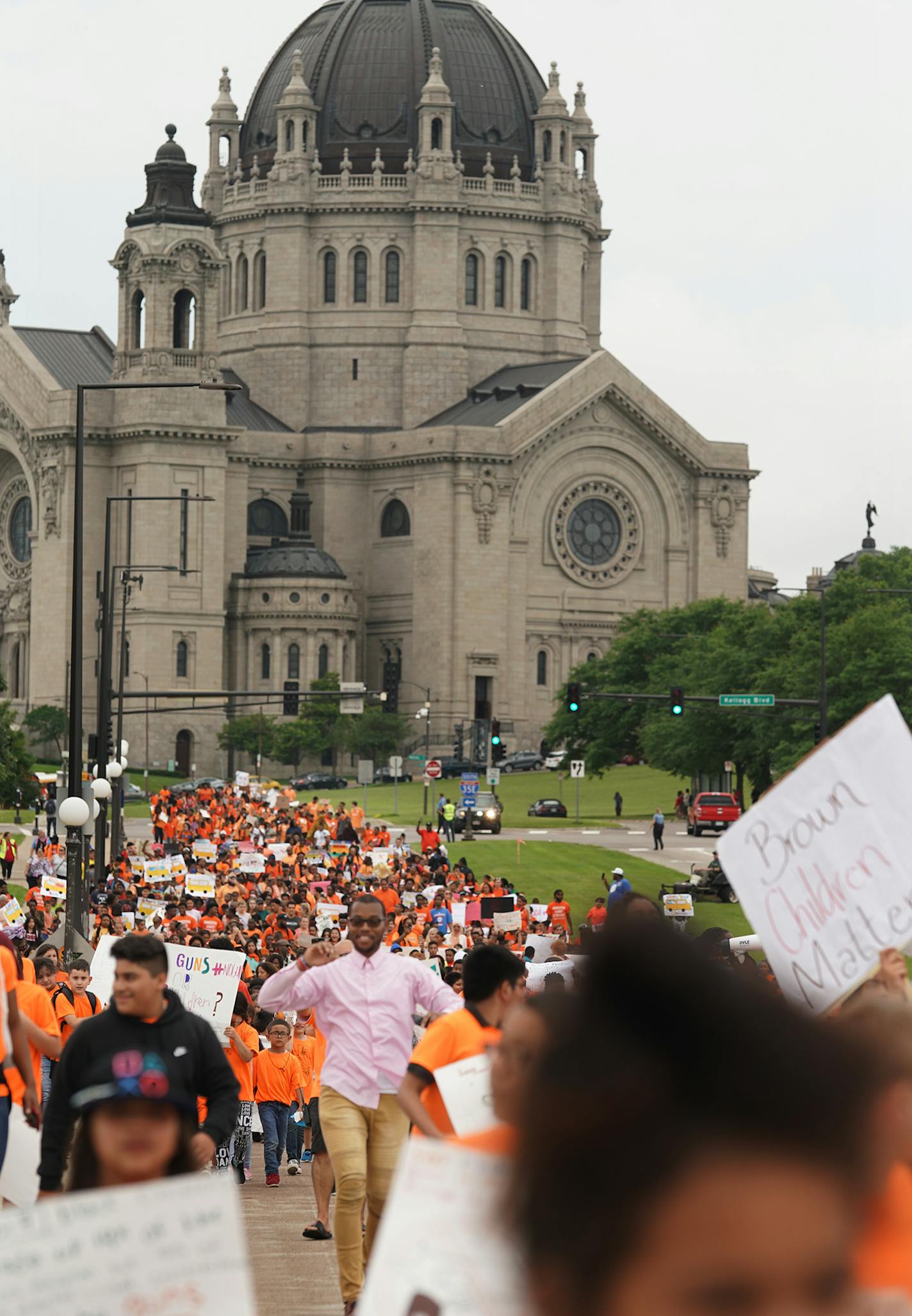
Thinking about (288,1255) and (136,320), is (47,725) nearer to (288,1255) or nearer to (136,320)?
(136,320)

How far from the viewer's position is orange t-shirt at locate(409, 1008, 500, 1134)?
30.9 feet

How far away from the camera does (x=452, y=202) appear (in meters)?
130

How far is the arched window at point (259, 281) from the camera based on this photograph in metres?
133

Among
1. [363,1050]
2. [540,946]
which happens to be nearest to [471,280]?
[540,946]

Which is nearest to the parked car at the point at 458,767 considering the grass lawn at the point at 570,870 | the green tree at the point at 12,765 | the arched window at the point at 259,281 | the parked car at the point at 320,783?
the parked car at the point at 320,783

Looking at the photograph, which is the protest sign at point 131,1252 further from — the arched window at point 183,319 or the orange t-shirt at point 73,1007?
the arched window at point 183,319

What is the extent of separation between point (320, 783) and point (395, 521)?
21941 mm

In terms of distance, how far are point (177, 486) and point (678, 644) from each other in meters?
26.5

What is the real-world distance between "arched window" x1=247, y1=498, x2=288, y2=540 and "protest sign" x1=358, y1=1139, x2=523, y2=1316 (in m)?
124

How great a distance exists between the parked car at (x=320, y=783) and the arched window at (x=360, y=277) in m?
32.1

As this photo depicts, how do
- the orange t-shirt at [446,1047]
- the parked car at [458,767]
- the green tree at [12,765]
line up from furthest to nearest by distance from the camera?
the parked car at [458,767]
the green tree at [12,765]
the orange t-shirt at [446,1047]


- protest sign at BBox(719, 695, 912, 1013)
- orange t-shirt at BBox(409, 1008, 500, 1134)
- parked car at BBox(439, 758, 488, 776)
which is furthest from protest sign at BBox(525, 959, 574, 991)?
parked car at BBox(439, 758, 488, 776)

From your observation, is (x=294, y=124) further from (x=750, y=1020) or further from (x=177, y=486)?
(x=750, y=1020)

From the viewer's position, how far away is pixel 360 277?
132 m
